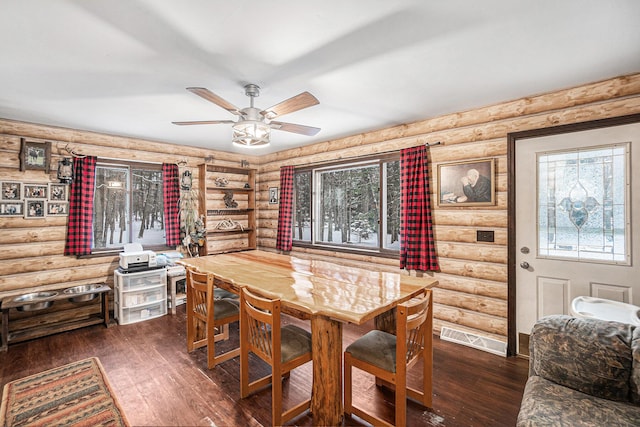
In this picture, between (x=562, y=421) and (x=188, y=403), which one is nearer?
(x=562, y=421)

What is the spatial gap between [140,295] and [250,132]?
2903 mm

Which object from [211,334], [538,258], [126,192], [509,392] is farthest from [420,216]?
[126,192]

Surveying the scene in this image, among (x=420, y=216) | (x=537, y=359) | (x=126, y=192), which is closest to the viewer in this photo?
(x=537, y=359)

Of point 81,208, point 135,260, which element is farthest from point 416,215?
point 81,208

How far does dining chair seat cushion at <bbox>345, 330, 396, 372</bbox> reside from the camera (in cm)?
185

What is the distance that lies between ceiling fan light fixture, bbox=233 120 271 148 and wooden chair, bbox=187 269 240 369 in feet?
4.01

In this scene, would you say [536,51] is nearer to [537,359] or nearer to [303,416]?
[537,359]

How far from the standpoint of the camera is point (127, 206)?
4402mm

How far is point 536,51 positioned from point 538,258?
1.83 meters

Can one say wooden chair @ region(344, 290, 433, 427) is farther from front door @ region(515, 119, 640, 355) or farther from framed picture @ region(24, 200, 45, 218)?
framed picture @ region(24, 200, 45, 218)

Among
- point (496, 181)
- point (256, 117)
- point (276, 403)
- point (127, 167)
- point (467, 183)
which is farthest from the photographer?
point (127, 167)

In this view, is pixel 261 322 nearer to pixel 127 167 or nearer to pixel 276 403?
pixel 276 403

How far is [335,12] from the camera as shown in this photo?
1.65 meters

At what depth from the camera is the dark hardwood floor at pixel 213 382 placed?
6.76ft
